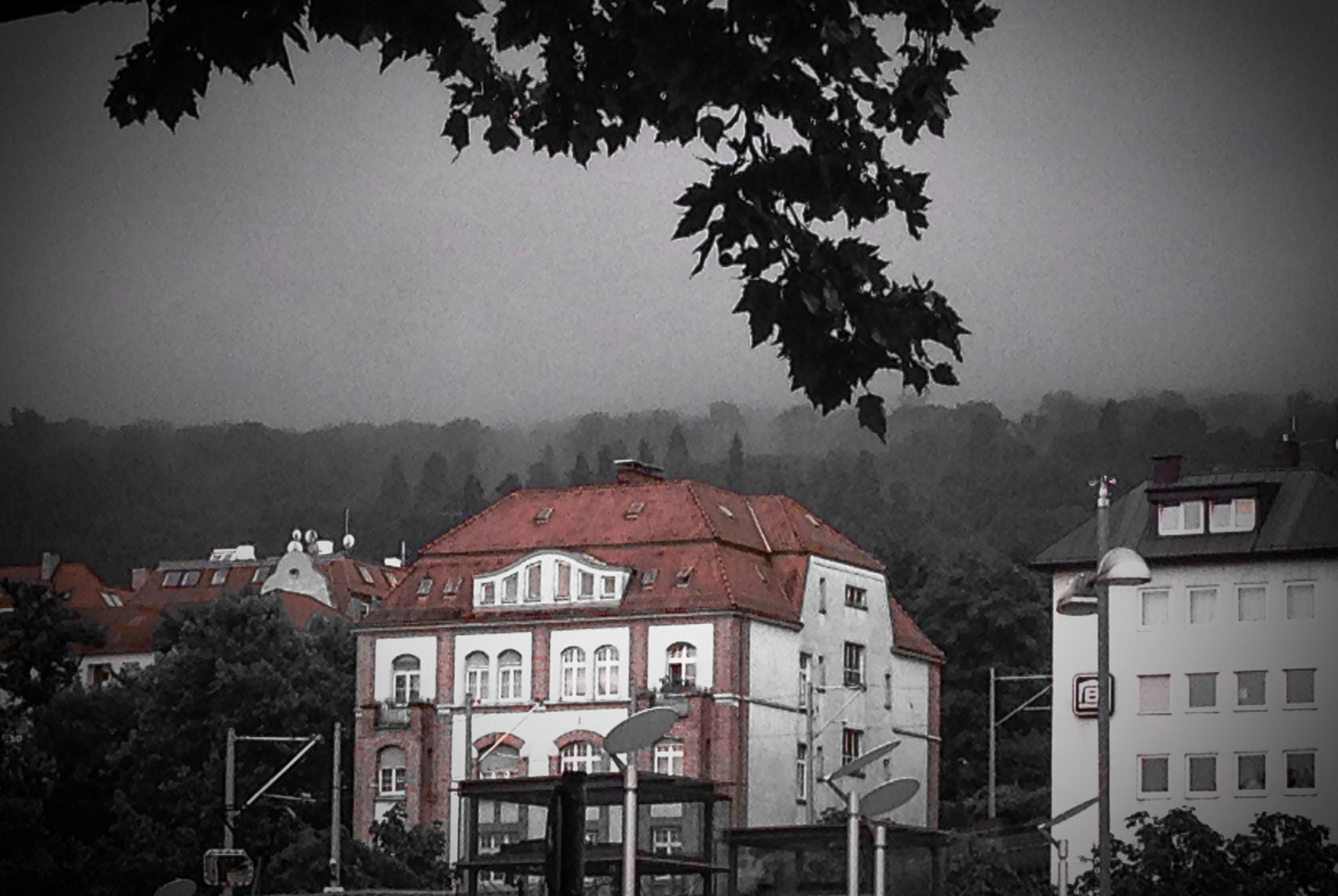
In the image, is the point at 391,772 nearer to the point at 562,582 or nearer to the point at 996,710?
the point at 562,582

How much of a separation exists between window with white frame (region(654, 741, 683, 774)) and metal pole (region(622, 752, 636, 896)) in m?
9.31

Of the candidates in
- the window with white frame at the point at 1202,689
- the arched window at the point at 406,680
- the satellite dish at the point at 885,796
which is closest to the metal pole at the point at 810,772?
the window with white frame at the point at 1202,689

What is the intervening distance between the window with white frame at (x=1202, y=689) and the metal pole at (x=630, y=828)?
7791 mm

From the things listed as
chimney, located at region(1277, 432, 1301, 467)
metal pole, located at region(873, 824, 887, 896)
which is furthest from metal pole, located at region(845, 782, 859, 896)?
chimney, located at region(1277, 432, 1301, 467)

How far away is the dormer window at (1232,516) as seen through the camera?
1249 cm

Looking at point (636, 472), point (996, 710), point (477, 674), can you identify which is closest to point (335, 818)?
point (477, 674)

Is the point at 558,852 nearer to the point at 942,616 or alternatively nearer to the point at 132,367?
the point at 132,367

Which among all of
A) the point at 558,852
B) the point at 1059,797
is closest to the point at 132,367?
the point at 1059,797

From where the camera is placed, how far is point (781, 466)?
1354 cm

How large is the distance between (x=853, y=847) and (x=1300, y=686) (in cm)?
680

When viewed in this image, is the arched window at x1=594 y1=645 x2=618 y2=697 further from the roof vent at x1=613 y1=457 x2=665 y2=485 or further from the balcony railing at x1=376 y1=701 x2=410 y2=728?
the roof vent at x1=613 y1=457 x2=665 y2=485

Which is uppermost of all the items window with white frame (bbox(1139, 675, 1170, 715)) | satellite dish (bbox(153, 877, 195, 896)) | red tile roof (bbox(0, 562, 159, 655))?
red tile roof (bbox(0, 562, 159, 655))

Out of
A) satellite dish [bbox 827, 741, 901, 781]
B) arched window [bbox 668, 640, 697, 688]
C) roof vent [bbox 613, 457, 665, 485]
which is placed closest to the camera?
satellite dish [bbox 827, 741, 901, 781]

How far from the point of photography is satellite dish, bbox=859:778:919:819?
23.3 feet
